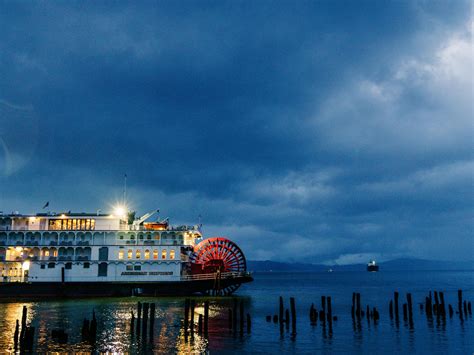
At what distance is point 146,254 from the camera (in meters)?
58.1

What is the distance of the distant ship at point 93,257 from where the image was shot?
56094mm

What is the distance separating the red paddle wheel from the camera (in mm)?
64688

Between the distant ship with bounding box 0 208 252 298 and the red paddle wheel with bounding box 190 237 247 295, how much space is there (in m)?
4.11

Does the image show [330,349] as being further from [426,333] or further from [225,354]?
[426,333]

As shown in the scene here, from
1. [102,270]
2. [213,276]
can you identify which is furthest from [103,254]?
[213,276]

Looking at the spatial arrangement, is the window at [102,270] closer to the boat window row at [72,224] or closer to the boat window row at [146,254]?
the boat window row at [146,254]

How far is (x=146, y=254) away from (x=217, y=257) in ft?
36.9

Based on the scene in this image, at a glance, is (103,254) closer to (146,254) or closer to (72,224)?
(146,254)

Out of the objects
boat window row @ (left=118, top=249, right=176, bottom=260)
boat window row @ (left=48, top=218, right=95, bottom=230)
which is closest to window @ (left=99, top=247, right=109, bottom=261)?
boat window row @ (left=118, top=249, right=176, bottom=260)

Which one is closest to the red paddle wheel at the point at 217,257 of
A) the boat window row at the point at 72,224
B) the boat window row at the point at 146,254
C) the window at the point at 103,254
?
the boat window row at the point at 146,254

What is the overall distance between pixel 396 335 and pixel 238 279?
29.1 meters

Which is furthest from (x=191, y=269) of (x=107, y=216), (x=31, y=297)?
(x=31, y=297)

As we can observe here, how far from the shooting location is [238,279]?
61125 mm

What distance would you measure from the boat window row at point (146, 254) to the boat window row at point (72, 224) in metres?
5.14
